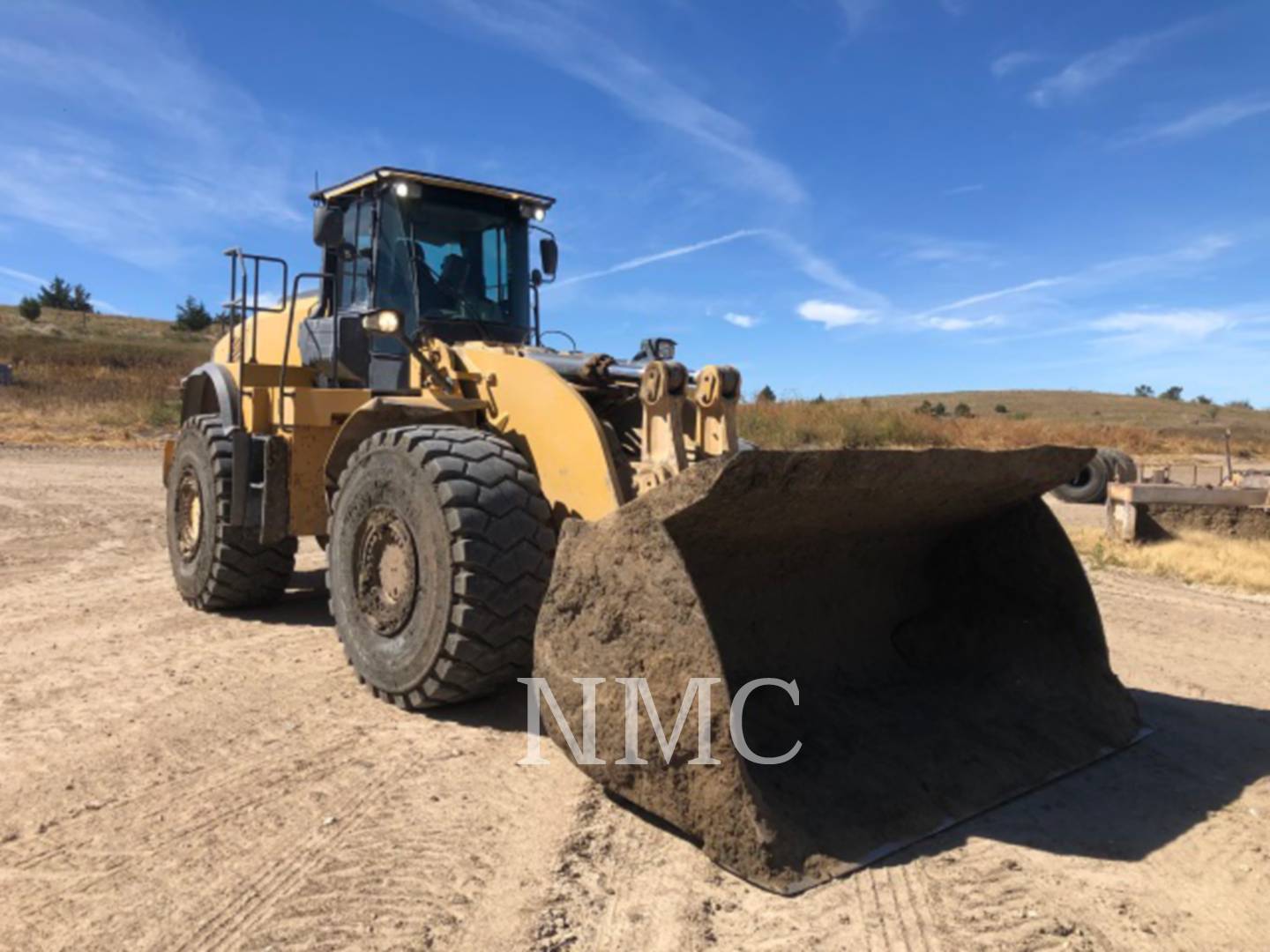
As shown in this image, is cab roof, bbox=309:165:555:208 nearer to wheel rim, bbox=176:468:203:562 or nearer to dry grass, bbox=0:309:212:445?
wheel rim, bbox=176:468:203:562

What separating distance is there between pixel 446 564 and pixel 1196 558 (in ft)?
29.2

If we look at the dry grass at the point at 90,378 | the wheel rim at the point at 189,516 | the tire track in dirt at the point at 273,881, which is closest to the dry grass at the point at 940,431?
the wheel rim at the point at 189,516

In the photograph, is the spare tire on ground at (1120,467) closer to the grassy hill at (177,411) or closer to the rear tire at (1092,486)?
the rear tire at (1092,486)

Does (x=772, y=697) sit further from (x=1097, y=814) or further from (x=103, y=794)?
(x=103, y=794)

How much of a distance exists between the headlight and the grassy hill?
12.3 m

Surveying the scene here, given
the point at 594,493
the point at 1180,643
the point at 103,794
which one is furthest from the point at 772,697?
the point at 1180,643

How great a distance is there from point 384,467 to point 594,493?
3.64 feet

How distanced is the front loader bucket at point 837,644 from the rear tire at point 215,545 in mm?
4028

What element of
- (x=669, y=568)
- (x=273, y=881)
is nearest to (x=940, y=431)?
(x=669, y=568)

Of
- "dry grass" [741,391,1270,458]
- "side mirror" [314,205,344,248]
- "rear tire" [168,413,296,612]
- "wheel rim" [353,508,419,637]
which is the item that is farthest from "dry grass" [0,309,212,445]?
"wheel rim" [353,508,419,637]

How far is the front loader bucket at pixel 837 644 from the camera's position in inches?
119

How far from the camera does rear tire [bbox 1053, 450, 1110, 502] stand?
59.5ft

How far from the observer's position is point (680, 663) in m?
3.01

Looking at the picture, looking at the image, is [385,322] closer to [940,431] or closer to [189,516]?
[189,516]
